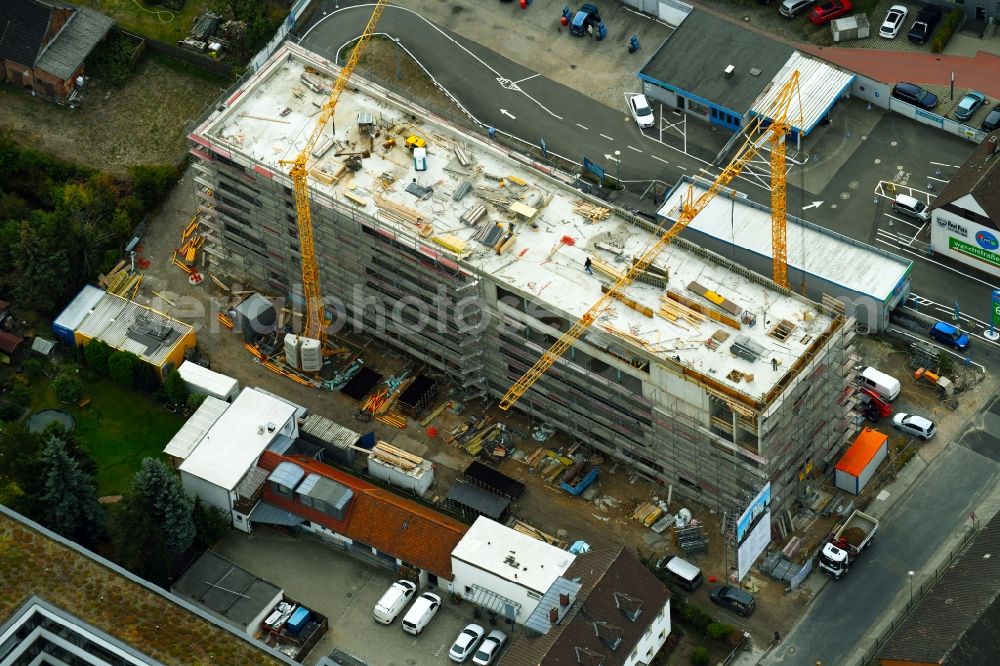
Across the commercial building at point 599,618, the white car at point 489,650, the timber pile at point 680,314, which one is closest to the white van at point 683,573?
the commercial building at point 599,618

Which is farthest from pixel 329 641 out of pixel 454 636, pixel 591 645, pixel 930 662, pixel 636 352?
pixel 930 662

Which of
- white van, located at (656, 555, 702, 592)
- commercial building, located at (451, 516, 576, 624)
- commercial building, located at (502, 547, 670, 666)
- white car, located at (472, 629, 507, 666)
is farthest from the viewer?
white van, located at (656, 555, 702, 592)

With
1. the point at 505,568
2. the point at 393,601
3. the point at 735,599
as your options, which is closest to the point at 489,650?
the point at 505,568

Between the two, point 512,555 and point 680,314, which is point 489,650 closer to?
point 512,555

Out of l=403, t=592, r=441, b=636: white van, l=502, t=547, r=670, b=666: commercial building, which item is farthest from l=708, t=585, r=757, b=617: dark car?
l=403, t=592, r=441, b=636: white van

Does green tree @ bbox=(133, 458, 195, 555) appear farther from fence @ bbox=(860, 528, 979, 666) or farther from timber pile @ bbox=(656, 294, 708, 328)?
fence @ bbox=(860, 528, 979, 666)

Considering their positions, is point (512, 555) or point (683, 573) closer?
point (512, 555)

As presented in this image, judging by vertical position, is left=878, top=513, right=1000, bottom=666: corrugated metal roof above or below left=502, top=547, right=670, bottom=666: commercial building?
above
